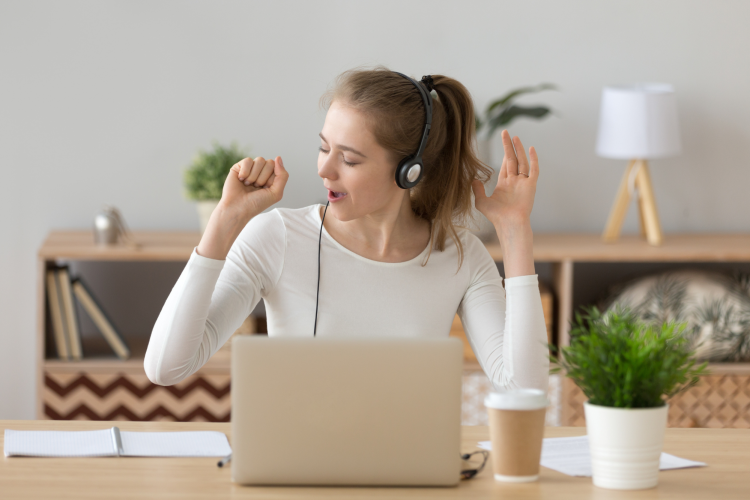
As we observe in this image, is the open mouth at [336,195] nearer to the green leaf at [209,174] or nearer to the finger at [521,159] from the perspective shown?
the finger at [521,159]

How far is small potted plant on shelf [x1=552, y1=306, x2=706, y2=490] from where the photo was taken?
3.16ft

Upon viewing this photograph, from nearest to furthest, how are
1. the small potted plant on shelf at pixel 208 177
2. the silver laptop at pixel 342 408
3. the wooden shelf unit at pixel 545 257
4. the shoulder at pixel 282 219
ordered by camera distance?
the silver laptop at pixel 342 408, the shoulder at pixel 282 219, the wooden shelf unit at pixel 545 257, the small potted plant on shelf at pixel 208 177

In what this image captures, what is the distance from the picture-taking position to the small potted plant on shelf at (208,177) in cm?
249

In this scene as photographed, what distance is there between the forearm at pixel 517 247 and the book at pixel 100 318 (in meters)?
1.44

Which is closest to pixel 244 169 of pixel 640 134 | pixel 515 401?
pixel 515 401

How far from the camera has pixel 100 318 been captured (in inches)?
97.3

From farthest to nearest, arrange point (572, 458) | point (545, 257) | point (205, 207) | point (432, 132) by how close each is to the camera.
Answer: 1. point (205, 207)
2. point (545, 257)
3. point (432, 132)
4. point (572, 458)

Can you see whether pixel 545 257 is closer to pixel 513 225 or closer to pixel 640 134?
pixel 640 134

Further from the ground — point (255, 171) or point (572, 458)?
point (255, 171)

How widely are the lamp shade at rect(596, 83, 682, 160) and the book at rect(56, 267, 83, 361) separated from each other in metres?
1.66

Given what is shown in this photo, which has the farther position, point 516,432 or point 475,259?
point 475,259

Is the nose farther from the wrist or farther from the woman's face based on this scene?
the wrist

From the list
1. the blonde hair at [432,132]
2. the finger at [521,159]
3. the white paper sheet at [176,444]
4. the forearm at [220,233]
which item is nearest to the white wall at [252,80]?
the blonde hair at [432,132]

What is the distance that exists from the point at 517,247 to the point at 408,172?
0.75 feet
